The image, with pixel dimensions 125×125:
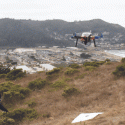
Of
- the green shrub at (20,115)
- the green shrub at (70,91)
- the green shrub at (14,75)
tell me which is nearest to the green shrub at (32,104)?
the green shrub at (20,115)

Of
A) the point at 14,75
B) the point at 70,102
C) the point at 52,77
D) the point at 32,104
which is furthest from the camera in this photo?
the point at 14,75

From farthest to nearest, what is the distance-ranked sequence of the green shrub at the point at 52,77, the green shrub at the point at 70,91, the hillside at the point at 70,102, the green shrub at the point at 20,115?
the green shrub at the point at 52,77 < the green shrub at the point at 70,91 < the green shrub at the point at 20,115 < the hillside at the point at 70,102

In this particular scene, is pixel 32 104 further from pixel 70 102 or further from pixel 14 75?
pixel 14 75

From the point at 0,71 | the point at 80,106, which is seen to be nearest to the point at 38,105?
the point at 80,106

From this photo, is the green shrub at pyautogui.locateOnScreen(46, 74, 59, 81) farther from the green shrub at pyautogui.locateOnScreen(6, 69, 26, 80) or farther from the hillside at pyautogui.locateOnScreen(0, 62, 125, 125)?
the green shrub at pyautogui.locateOnScreen(6, 69, 26, 80)

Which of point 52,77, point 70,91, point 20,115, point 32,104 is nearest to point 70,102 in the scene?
point 70,91

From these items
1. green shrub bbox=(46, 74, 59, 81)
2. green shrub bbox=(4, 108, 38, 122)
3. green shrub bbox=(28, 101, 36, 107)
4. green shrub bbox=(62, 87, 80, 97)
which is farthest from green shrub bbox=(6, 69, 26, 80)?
green shrub bbox=(4, 108, 38, 122)

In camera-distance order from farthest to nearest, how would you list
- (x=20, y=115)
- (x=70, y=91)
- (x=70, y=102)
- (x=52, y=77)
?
(x=52, y=77), (x=70, y=91), (x=70, y=102), (x=20, y=115)

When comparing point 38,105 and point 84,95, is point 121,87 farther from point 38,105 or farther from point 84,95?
point 38,105

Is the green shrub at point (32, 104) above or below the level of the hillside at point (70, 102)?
below

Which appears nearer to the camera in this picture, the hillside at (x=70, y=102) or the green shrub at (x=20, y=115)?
the hillside at (x=70, y=102)

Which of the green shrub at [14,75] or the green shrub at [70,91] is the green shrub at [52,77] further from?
the green shrub at [70,91]
